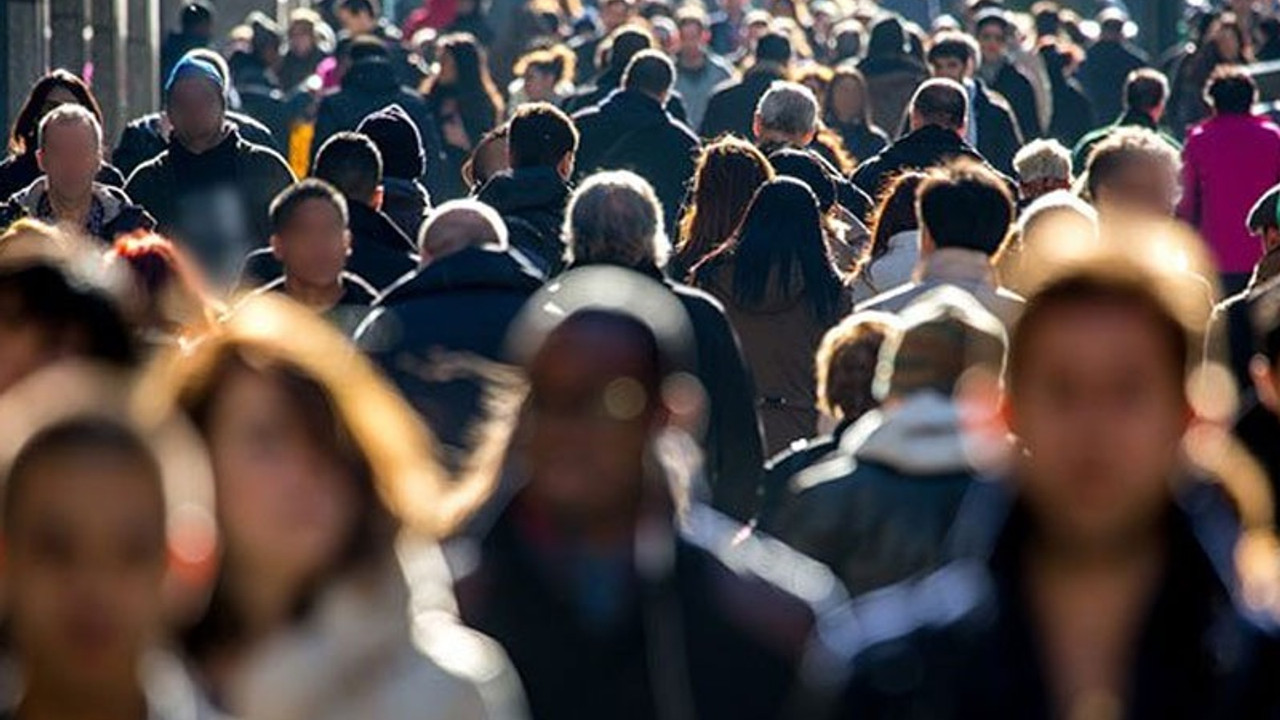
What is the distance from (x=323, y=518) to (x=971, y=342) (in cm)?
283

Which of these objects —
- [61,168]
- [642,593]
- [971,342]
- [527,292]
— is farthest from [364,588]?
[61,168]

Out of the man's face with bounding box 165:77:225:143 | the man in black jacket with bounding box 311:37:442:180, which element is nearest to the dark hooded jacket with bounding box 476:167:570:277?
the man's face with bounding box 165:77:225:143

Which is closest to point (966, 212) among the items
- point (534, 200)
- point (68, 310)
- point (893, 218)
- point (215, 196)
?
point (893, 218)

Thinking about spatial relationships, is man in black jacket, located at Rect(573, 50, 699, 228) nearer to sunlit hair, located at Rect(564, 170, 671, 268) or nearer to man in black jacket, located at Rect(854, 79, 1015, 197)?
man in black jacket, located at Rect(854, 79, 1015, 197)

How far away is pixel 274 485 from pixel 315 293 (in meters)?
5.87

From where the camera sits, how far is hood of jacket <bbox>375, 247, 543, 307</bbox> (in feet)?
33.0

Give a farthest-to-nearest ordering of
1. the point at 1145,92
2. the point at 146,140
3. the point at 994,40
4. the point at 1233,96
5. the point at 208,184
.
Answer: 1. the point at 994,40
2. the point at 1145,92
3. the point at 1233,96
4. the point at 146,140
5. the point at 208,184

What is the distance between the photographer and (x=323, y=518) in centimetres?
513

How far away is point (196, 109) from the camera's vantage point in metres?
15.3

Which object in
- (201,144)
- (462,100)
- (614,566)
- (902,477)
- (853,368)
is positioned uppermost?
(614,566)

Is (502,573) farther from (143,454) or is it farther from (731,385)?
(731,385)

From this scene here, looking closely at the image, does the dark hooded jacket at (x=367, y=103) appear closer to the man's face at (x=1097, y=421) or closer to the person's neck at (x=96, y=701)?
the man's face at (x=1097, y=421)

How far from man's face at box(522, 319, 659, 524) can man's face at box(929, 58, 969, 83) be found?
48.6 feet

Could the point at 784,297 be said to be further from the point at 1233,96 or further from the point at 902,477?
the point at 1233,96
